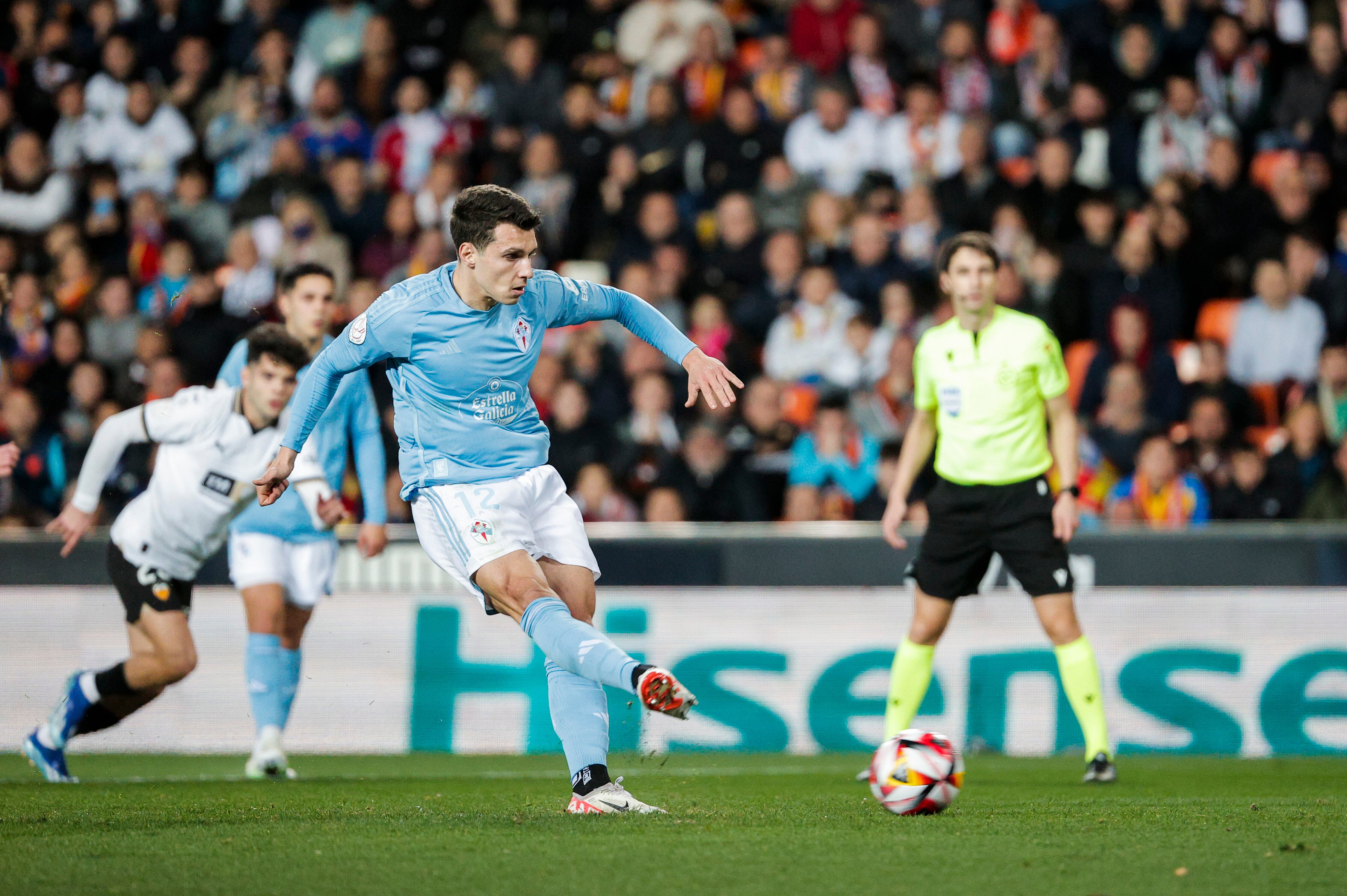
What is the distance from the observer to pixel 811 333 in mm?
11258

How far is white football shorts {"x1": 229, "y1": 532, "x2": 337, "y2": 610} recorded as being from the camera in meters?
7.77

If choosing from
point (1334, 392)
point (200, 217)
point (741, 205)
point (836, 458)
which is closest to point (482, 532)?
point (836, 458)

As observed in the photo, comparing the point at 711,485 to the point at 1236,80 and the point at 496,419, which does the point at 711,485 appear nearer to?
the point at 496,419

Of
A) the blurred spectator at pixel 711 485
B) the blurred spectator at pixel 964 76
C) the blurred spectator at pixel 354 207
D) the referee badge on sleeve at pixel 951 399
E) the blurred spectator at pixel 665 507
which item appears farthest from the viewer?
the blurred spectator at pixel 964 76

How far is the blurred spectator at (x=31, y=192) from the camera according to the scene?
43.7ft

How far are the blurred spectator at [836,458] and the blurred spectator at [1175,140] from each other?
3.59m

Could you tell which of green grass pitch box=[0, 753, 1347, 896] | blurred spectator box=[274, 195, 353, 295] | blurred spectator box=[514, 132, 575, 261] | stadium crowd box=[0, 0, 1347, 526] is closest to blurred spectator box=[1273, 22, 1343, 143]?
stadium crowd box=[0, 0, 1347, 526]

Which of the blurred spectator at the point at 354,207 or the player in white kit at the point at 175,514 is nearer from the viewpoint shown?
the player in white kit at the point at 175,514

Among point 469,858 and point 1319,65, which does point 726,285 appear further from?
point 469,858

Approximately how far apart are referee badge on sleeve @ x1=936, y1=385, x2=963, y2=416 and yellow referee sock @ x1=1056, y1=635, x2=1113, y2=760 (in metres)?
1.14

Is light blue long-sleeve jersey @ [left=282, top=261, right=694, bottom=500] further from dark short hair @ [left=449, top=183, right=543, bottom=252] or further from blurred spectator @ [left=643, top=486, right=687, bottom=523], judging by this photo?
blurred spectator @ [left=643, top=486, right=687, bottom=523]

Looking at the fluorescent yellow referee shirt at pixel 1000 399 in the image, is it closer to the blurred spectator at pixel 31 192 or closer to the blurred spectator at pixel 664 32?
the blurred spectator at pixel 664 32

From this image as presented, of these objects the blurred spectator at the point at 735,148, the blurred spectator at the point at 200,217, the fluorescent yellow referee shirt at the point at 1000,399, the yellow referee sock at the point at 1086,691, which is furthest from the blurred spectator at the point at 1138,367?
the blurred spectator at the point at 200,217

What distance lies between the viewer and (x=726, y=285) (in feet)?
39.0
